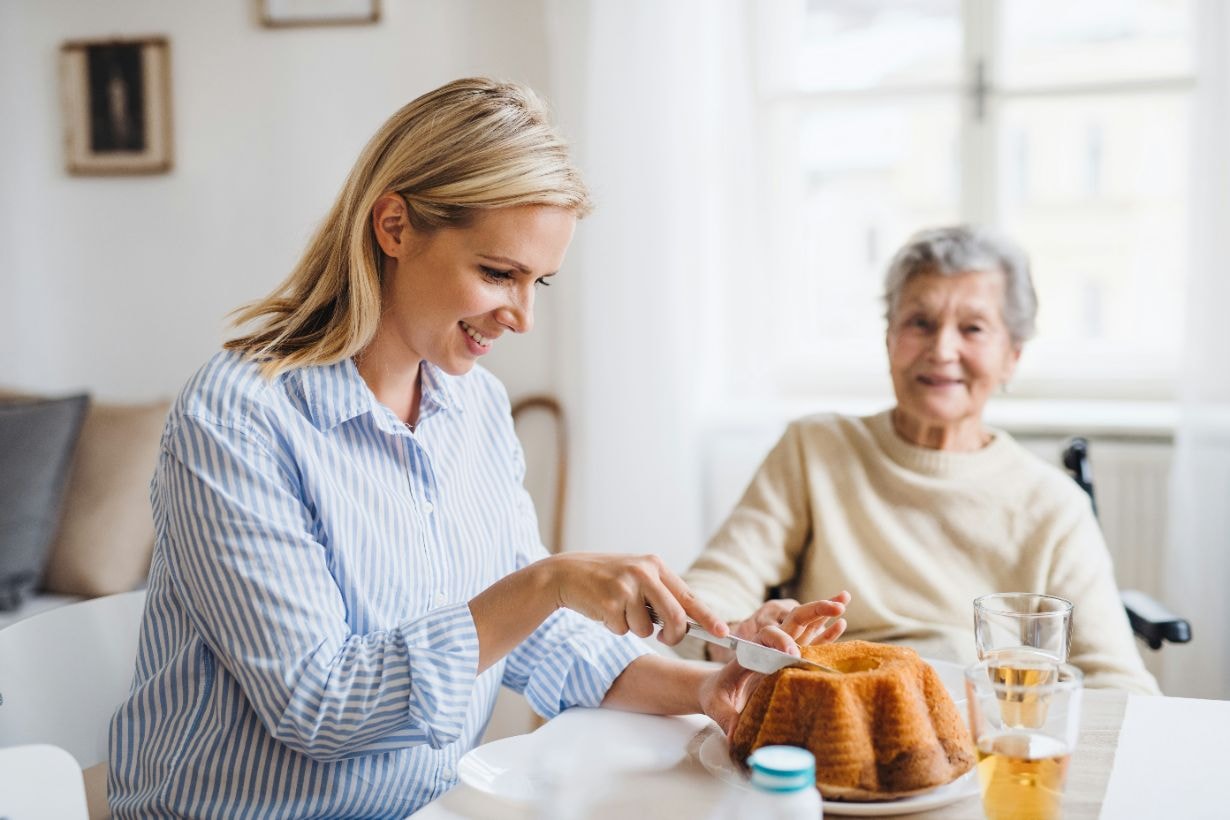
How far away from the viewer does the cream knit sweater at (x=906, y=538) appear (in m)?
1.83

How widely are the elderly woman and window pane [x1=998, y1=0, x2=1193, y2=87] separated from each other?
1.01 m

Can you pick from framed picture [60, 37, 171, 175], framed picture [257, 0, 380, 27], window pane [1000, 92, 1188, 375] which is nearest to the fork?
window pane [1000, 92, 1188, 375]

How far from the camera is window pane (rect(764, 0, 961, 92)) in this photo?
9.24 ft

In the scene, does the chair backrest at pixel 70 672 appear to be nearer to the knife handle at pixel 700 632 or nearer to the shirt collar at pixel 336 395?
the shirt collar at pixel 336 395

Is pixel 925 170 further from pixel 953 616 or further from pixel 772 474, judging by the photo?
pixel 953 616

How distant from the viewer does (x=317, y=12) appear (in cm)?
297

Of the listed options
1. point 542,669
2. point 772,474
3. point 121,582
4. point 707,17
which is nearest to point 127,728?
point 542,669

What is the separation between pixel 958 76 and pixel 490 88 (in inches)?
73.4

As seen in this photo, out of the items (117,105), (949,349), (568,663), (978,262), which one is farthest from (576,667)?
(117,105)

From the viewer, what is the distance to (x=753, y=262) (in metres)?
2.84

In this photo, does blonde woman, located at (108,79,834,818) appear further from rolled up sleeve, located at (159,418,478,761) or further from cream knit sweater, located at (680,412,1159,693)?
cream knit sweater, located at (680,412,1159,693)

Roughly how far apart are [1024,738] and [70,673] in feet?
3.22

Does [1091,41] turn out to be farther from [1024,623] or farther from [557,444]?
[1024,623]

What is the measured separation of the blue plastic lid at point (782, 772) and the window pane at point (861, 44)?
91.7 inches
